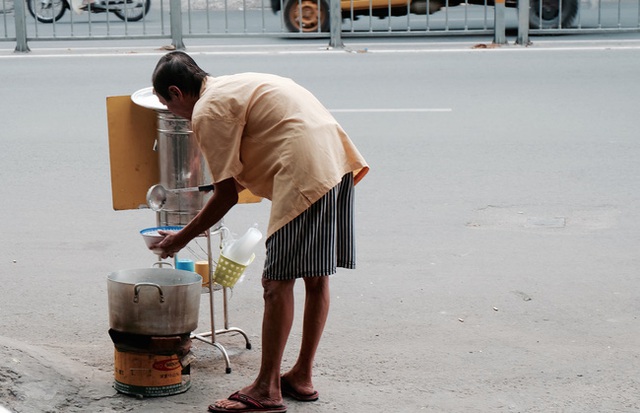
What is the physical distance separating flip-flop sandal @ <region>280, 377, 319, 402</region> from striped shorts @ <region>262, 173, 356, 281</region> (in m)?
0.54

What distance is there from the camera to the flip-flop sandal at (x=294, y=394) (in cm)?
437

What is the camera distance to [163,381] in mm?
4352

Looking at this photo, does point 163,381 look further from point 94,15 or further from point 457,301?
point 94,15

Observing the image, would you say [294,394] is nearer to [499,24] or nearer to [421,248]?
[421,248]

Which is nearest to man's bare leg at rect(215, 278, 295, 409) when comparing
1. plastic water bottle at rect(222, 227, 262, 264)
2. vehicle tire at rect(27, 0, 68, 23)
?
plastic water bottle at rect(222, 227, 262, 264)

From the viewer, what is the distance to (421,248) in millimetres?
6578

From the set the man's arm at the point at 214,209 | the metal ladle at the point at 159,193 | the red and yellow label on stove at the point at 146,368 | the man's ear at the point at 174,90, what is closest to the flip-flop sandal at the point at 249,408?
the red and yellow label on stove at the point at 146,368

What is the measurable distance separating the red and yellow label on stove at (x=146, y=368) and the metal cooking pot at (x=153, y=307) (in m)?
0.10

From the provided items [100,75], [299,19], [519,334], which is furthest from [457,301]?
[299,19]

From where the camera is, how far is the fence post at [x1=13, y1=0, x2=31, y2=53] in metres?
14.3

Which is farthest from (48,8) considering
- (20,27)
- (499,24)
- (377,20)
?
(499,24)

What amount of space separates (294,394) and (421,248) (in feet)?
7.76

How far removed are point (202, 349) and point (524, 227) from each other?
2.86 meters

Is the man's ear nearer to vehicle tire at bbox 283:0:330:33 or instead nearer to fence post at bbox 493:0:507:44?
fence post at bbox 493:0:507:44
